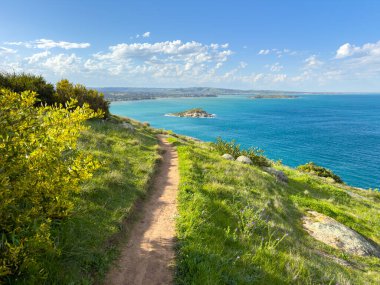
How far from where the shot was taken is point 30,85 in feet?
Result: 73.9

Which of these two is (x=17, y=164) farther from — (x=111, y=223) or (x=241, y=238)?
(x=241, y=238)

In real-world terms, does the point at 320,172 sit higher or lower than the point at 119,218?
lower

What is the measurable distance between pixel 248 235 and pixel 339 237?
26.0 ft

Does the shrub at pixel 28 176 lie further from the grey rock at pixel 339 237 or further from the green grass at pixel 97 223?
the grey rock at pixel 339 237

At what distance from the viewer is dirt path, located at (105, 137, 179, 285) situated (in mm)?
6324

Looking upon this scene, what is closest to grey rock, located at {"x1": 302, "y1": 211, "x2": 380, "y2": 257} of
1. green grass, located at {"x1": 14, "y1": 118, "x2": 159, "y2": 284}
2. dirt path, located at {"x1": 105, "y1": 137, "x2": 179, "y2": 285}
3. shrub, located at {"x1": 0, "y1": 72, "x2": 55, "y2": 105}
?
dirt path, located at {"x1": 105, "y1": 137, "x2": 179, "y2": 285}

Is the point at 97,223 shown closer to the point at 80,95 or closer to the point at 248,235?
the point at 248,235

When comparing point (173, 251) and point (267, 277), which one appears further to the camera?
point (173, 251)

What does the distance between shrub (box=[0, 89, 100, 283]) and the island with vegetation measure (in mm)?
21

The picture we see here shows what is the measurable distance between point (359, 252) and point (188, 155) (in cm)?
1197

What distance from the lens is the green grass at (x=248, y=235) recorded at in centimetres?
689

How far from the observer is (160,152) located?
66.4ft

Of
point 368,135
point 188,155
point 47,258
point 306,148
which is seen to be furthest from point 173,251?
point 368,135

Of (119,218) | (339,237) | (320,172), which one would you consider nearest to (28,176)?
(119,218)
